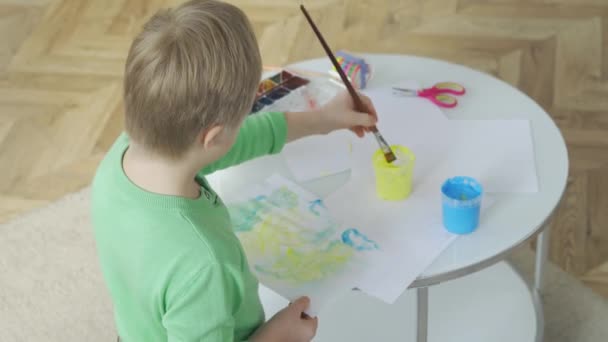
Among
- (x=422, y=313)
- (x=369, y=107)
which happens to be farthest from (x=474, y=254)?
(x=369, y=107)

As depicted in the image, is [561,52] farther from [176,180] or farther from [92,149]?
[176,180]

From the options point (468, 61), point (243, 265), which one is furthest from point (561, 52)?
point (243, 265)

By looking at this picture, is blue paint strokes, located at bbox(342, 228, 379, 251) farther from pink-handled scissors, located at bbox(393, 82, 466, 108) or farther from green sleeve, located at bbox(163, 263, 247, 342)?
pink-handled scissors, located at bbox(393, 82, 466, 108)

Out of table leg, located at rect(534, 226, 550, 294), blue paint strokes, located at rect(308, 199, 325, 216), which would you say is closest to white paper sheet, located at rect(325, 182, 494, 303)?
blue paint strokes, located at rect(308, 199, 325, 216)

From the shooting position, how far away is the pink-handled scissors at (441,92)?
142 cm

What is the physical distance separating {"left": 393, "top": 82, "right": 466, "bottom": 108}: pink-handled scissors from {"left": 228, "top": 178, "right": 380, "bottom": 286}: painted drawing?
32cm

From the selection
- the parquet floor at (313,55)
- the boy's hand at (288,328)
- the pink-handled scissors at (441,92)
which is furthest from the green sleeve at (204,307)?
the parquet floor at (313,55)

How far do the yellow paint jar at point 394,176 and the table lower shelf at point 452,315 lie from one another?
435mm

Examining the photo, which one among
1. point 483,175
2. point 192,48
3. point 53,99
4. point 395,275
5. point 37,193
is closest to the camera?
point 192,48

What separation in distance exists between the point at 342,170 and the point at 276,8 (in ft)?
5.06

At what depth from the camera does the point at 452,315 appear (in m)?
1.58

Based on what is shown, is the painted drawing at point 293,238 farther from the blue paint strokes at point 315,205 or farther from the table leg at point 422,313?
the table leg at point 422,313

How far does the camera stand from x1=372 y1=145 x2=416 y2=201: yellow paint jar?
3.89 ft

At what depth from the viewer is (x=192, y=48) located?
0.86 m
